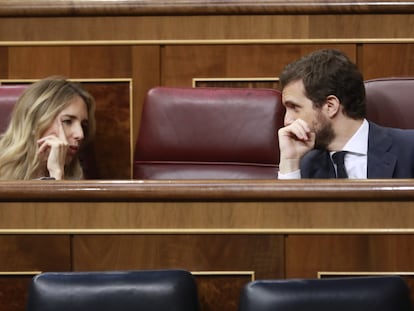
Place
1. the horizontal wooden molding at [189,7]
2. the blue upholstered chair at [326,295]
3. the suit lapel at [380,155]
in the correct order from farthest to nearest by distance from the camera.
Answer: the horizontal wooden molding at [189,7] → the suit lapel at [380,155] → the blue upholstered chair at [326,295]

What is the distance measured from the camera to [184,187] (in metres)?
0.51

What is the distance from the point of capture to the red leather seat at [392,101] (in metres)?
0.70

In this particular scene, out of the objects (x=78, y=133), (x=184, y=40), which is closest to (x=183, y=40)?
(x=184, y=40)

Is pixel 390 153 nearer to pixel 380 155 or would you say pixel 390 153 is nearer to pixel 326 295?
pixel 380 155

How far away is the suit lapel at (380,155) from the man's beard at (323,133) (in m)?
0.04

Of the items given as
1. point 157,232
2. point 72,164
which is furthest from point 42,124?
point 157,232

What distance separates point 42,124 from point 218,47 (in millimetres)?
166

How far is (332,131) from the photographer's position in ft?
2.38

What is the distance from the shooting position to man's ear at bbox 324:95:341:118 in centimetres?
73

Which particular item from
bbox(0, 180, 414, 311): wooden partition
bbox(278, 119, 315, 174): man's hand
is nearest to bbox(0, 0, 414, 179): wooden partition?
bbox(278, 119, 315, 174): man's hand

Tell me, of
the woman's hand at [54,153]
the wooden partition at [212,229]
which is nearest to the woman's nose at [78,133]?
the woman's hand at [54,153]

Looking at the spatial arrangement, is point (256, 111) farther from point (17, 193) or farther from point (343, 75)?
point (17, 193)

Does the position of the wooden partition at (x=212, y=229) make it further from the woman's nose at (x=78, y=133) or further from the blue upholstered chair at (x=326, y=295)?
the woman's nose at (x=78, y=133)

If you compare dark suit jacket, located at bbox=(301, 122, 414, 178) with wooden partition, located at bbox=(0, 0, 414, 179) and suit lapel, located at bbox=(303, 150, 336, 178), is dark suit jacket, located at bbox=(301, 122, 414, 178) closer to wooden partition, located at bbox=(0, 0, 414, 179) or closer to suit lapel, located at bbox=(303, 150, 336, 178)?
suit lapel, located at bbox=(303, 150, 336, 178)
